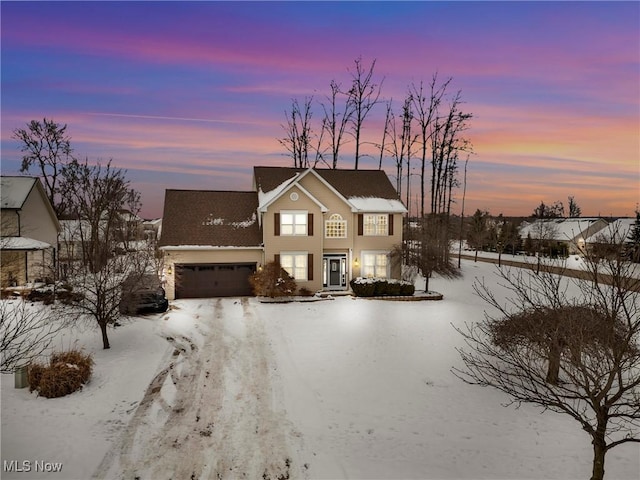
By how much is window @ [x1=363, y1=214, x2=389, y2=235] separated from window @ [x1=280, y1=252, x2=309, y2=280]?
483cm

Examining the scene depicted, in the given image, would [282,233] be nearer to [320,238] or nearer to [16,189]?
[320,238]

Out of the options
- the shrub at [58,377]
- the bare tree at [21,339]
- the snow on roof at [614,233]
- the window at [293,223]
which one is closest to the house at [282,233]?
the window at [293,223]

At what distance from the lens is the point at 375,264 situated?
26266mm

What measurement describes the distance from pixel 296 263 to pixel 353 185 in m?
7.66

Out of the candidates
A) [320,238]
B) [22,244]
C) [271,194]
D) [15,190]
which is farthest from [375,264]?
[15,190]

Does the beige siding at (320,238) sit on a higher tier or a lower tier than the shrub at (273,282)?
higher

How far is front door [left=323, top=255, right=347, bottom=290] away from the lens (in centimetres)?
2580

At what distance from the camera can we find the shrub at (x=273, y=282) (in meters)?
22.7

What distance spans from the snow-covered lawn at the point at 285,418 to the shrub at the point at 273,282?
6558 millimetres

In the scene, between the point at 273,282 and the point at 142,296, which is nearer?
the point at 142,296

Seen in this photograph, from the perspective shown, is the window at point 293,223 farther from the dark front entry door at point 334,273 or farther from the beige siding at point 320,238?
the dark front entry door at point 334,273

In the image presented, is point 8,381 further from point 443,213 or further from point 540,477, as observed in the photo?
point 443,213

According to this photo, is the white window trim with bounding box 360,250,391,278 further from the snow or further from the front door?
the snow

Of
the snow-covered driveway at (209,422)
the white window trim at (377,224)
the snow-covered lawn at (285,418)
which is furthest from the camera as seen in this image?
the white window trim at (377,224)
